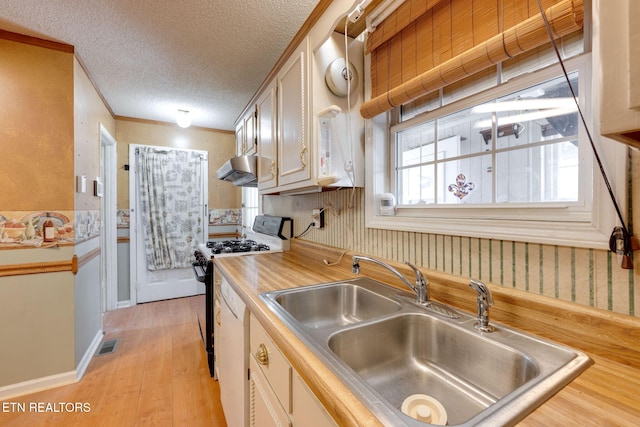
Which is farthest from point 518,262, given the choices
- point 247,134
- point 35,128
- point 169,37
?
point 35,128

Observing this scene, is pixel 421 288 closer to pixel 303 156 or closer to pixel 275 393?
pixel 275 393

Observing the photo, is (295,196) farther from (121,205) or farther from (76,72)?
(121,205)

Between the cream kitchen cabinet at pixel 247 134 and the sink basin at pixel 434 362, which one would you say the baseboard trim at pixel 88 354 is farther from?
the sink basin at pixel 434 362

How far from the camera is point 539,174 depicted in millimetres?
868

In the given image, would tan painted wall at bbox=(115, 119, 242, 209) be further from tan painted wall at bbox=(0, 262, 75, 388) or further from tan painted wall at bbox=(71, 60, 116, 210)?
tan painted wall at bbox=(0, 262, 75, 388)

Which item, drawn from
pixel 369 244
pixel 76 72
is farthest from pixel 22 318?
pixel 369 244

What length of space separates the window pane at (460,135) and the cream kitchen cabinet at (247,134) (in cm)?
163

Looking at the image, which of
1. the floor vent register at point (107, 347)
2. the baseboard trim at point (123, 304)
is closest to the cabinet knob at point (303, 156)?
the floor vent register at point (107, 347)

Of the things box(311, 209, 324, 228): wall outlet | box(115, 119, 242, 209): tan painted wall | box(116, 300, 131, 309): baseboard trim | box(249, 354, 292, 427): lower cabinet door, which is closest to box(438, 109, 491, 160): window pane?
box(311, 209, 324, 228): wall outlet

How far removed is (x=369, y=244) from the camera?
1417 millimetres

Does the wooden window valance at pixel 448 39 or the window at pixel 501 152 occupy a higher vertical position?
the wooden window valance at pixel 448 39

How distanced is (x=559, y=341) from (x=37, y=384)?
2849 millimetres

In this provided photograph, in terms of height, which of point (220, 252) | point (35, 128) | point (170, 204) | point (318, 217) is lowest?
point (220, 252)

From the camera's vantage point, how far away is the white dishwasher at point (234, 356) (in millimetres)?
1085
